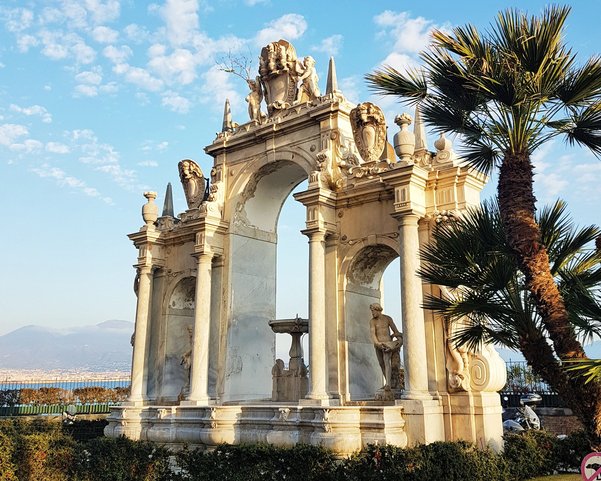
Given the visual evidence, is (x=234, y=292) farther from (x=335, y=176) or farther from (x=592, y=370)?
(x=592, y=370)

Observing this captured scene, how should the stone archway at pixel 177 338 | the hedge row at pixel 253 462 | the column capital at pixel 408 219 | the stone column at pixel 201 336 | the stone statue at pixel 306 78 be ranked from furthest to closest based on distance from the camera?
the stone archway at pixel 177 338, the stone statue at pixel 306 78, the stone column at pixel 201 336, the column capital at pixel 408 219, the hedge row at pixel 253 462

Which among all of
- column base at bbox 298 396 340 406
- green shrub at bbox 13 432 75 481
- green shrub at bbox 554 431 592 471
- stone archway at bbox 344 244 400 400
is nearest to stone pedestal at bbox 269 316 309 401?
stone archway at bbox 344 244 400 400

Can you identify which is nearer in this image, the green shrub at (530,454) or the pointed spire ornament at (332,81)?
the green shrub at (530,454)

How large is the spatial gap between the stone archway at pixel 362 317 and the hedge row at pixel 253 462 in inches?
183

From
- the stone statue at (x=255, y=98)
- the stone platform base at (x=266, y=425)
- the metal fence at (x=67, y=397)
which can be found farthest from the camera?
the metal fence at (x=67, y=397)

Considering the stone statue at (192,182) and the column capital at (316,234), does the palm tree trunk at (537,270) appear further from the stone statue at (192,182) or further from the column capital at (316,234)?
the stone statue at (192,182)

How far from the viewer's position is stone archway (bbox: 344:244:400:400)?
17.0 meters

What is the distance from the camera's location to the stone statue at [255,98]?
20.8 m

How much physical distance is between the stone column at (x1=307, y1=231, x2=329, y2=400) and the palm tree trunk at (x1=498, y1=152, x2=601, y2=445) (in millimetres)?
7780

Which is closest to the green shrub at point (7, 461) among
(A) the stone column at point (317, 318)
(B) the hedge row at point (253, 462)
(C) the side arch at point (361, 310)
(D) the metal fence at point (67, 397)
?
(B) the hedge row at point (253, 462)

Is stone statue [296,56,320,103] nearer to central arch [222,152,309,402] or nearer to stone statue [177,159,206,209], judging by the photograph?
central arch [222,152,309,402]

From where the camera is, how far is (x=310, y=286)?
16703 mm

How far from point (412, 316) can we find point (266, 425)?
5.10 meters

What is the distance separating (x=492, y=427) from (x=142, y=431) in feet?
35.8
